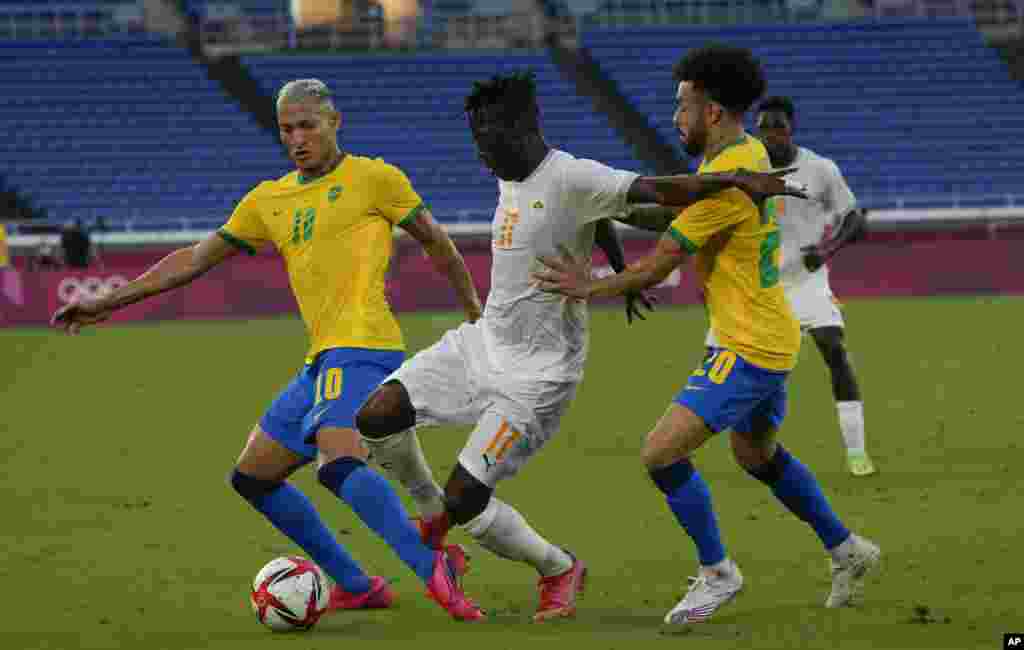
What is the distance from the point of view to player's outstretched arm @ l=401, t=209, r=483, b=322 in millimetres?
7621

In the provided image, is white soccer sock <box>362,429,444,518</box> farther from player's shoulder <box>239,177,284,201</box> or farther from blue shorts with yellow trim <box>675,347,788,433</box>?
player's shoulder <box>239,177,284,201</box>

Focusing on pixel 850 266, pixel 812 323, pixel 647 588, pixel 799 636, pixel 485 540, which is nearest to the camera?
pixel 799 636

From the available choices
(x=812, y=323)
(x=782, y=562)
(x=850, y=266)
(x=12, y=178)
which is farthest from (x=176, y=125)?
(x=782, y=562)

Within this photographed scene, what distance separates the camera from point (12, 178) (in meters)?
35.4

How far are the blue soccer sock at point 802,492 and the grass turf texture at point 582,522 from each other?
0.96ft

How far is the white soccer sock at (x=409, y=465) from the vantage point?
6988 mm

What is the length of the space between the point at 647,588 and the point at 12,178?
29.9m

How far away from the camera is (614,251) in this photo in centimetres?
740

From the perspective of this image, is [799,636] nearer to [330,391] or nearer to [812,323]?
[330,391]

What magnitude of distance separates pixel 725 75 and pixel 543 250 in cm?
98

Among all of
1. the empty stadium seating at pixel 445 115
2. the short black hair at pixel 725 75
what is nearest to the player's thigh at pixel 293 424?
the short black hair at pixel 725 75

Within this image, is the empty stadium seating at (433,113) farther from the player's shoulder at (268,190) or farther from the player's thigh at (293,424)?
the player's thigh at (293,424)

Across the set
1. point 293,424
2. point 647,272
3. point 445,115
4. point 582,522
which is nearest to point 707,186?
point 647,272

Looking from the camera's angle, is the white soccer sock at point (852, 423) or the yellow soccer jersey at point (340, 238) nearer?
the yellow soccer jersey at point (340, 238)
